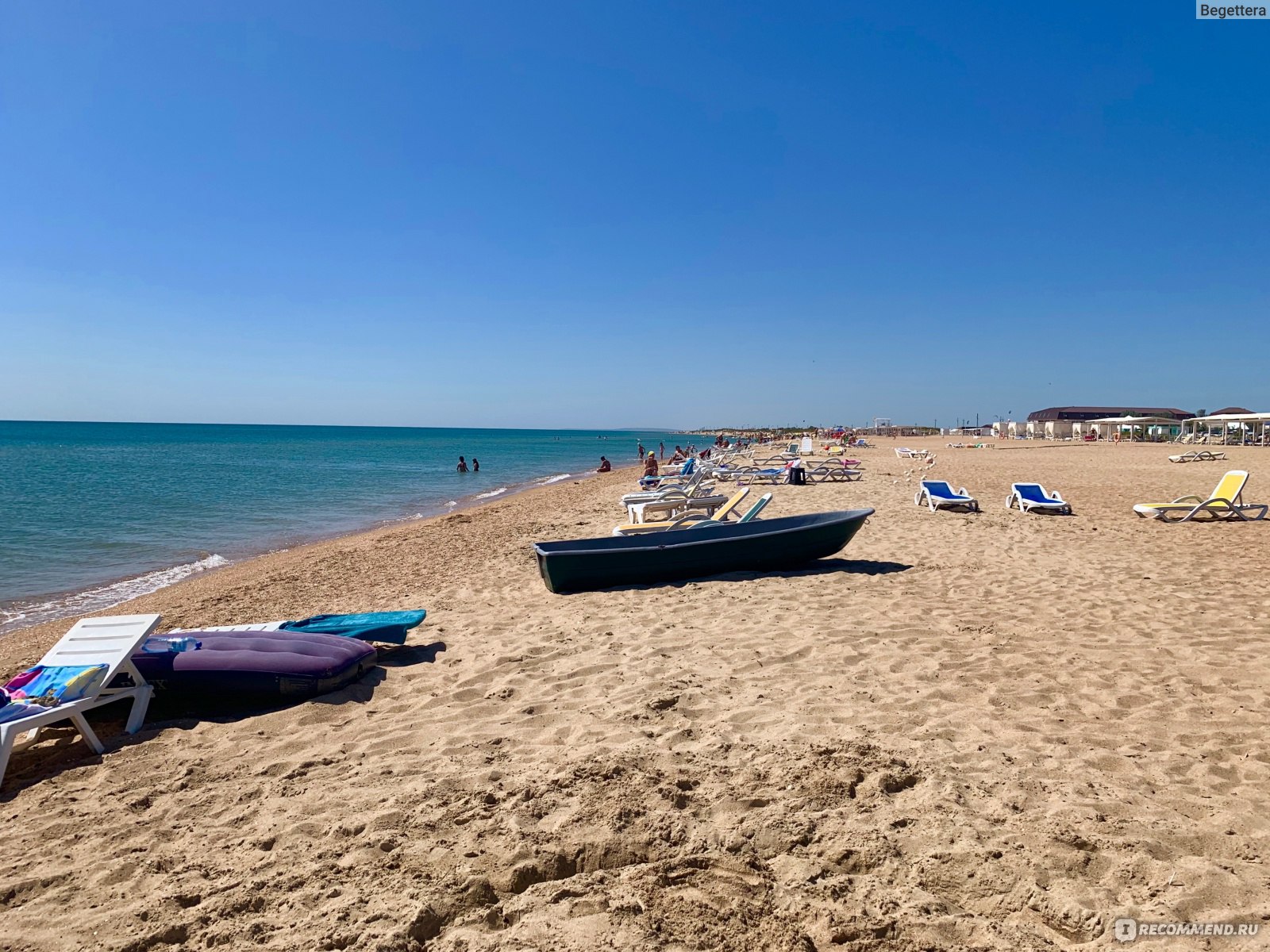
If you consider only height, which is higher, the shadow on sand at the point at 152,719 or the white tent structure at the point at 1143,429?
the white tent structure at the point at 1143,429

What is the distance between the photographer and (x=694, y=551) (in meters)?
7.26

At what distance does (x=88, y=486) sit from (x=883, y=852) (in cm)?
3351

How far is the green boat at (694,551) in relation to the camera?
23.1 ft

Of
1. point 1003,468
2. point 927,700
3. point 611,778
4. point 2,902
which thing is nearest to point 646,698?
point 611,778

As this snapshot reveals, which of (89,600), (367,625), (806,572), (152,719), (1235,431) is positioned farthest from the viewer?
(1235,431)

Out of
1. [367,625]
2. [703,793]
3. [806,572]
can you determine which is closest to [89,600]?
[367,625]

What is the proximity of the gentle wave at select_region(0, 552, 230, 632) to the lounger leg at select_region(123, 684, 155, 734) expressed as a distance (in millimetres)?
6423

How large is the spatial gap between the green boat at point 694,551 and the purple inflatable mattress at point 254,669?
2731 millimetres

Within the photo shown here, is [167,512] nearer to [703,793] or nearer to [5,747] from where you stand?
[5,747]

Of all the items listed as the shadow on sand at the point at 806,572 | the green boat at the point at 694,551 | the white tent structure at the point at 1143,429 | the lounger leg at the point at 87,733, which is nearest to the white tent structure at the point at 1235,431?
the white tent structure at the point at 1143,429

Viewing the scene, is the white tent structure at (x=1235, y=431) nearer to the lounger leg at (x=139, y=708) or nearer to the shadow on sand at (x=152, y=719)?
the shadow on sand at (x=152, y=719)

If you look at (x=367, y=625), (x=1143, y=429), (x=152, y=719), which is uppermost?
(x=1143, y=429)

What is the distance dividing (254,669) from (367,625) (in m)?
1.09

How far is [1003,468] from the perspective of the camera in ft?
83.1
